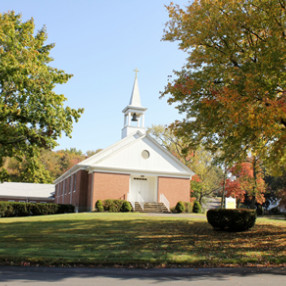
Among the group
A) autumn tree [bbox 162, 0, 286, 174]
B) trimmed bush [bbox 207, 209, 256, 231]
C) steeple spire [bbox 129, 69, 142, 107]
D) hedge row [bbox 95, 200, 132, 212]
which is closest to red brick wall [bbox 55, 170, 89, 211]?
hedge row [bbox 95, 200, 132, 212]

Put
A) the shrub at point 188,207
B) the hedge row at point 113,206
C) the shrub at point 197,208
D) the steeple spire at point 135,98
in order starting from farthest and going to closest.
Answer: the steeple spire at point 135,98, the shrub at point 197,208, the shrub at point 188,207, the hedge row at point 113,206

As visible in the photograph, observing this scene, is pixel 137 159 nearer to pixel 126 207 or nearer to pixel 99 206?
pixel 126 207

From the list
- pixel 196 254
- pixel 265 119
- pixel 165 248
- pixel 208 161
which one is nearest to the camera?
pixel 265 119

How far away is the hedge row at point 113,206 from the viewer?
2775 cm

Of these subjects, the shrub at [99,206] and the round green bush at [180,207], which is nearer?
the shrub at [99,206]

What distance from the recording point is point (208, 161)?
4741 cm

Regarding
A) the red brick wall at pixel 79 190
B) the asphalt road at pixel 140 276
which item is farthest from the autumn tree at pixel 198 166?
the asphalt road at pixel 140 276

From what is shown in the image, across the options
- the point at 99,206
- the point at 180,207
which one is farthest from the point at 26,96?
the point at 180,207

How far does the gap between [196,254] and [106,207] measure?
18.9 metres

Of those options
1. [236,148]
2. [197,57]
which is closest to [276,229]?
[236,148]

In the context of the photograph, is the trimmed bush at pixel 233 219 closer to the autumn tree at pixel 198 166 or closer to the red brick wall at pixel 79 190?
the red brick wall at pixel 79 190

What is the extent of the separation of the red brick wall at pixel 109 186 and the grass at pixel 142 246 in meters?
14.0

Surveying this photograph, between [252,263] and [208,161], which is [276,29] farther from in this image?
[208,161]

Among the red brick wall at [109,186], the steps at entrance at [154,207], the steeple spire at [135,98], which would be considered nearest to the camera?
the red brick wall at [109,186]
